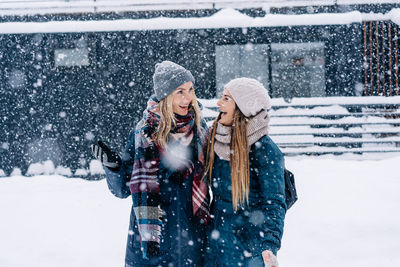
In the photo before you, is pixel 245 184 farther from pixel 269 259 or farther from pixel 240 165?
pixel 269 259

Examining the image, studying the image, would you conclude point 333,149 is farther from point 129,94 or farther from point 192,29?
point 129,94

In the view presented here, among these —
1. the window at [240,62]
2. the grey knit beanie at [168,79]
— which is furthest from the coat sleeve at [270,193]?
the window at [240,62]

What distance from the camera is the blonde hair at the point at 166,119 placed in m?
2.34

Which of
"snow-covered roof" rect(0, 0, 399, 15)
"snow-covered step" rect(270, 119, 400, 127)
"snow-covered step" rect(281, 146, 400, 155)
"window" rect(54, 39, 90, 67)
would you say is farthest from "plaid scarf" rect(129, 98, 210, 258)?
"window" rect(54, 39, 90, 67)

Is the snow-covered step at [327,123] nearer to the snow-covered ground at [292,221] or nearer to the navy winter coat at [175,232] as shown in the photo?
the snow-covered ground at [292,221]

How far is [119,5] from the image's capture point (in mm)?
9234

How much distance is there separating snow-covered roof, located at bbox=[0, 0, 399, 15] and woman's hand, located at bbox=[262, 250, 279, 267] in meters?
8.24

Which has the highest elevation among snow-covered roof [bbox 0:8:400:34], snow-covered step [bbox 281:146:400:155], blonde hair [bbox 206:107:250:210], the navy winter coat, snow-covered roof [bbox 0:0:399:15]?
snow-covered roof [bbox 0:0:399:15]

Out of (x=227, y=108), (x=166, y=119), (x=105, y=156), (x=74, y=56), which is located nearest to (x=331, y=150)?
(x=74, y=56)

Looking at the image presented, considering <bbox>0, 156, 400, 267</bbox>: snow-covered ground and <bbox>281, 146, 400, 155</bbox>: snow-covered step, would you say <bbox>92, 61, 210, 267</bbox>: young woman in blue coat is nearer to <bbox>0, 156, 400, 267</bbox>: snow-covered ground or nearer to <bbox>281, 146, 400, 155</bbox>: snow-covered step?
<bbox>0, 156, 400, 267</bbox>: snow-covered ground

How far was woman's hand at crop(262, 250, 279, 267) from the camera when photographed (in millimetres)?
1968

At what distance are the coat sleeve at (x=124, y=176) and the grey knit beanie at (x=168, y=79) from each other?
0.33 m

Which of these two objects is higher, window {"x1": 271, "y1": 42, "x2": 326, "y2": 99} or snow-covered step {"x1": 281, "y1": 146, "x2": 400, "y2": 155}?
window {"x1": 271, "y1": 42, "x2": 326, "y2": 99}

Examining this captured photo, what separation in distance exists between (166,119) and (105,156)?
0.45 metres
